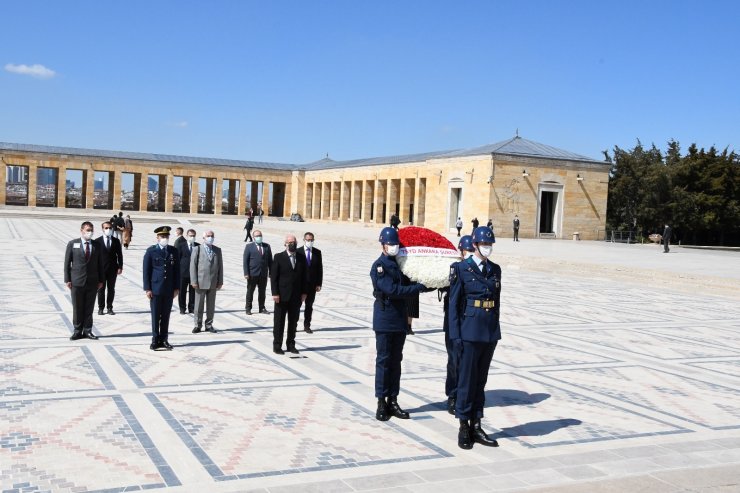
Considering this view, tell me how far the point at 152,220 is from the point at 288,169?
1836 cm

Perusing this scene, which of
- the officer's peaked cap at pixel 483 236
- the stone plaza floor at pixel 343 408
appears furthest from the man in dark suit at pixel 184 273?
the officer's peaked cap at pixel 483 236

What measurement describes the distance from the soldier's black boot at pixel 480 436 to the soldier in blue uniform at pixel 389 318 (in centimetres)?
79

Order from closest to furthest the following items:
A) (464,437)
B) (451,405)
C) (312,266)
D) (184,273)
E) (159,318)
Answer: (464,437)
(451,405)
(159,318)
(312,266)
(184,273)

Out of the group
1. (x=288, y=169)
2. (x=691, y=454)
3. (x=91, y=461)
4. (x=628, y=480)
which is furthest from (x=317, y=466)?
(x=288, y=169)

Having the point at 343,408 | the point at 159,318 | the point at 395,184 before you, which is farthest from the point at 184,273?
the point at 395,184

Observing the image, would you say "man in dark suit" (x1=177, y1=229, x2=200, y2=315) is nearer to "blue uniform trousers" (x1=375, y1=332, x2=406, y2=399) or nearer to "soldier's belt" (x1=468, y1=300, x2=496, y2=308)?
"blue uniform trousers" (x1=375, y1=332, x2=406, y2=399)

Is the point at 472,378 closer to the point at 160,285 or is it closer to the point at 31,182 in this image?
the point at 160,285

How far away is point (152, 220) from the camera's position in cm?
5422

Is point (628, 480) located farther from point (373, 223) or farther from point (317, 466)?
point (373, 223)

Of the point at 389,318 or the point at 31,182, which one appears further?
the point at 31,182

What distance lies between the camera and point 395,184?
5553cm

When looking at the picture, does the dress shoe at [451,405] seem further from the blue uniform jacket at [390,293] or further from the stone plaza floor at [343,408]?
the blue uniform jacket at [390,293]

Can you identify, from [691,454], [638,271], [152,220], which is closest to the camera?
[691,454]

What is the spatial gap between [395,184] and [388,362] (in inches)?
1943
